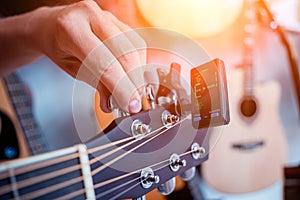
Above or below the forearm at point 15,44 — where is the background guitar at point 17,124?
below

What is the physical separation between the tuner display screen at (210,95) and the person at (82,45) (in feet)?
0.22

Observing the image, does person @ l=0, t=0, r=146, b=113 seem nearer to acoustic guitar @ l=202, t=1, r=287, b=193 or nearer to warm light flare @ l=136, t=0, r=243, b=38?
warm light flare @ l=136, t=0, r=243, b=38

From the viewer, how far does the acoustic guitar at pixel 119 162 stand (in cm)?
31

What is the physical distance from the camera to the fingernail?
38cm

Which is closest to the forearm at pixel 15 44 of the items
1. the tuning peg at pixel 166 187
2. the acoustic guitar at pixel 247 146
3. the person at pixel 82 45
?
the person at pixel 82 45

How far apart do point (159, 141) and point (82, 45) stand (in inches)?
5.7

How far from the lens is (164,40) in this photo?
0.57 meters

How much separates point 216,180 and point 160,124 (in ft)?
1.41

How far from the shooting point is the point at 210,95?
15.2 inches

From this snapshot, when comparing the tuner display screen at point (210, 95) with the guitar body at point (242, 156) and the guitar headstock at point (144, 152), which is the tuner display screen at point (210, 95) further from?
the guitar body at point (242, 156)

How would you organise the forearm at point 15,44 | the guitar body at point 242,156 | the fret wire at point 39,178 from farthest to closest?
the guitar body at point 242,156 → the forearm at point 15,44 → the fret wire at point 39,178

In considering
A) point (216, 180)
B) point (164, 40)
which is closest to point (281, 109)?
point (216, 180)

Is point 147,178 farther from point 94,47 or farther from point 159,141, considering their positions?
point 94,47

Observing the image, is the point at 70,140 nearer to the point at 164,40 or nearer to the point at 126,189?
the point at 126,189
